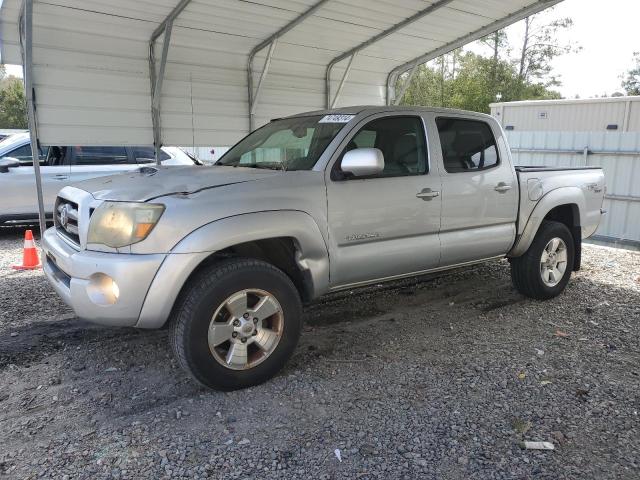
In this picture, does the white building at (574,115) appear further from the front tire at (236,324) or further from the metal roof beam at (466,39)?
the front tire at (236,324)

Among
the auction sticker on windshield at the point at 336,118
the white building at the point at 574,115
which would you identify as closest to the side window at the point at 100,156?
the auction sticker on windshield at the point at 336,118

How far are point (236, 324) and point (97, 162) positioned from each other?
6.88 m

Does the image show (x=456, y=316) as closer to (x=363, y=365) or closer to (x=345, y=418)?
(x=363, y=365)

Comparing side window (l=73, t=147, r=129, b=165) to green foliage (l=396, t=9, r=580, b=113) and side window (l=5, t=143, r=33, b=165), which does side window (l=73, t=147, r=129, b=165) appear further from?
green foliage (l=396, t=9, r=580, b=113)

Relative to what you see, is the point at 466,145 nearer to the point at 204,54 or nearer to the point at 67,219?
the point at 67,219

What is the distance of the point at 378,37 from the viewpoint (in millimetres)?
7965

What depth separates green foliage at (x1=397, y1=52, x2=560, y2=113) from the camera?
31391 mm

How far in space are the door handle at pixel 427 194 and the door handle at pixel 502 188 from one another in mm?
822

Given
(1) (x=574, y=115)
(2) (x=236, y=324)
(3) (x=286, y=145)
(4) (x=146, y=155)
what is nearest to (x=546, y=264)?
(3) (x=286, y=145)

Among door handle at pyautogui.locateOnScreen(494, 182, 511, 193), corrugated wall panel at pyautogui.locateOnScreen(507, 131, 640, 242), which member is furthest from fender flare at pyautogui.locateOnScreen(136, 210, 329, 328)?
corrugated wall panel at pyautogui.locateOnScreen(507, 131, 640, 242)

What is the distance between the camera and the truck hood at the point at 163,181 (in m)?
3.28

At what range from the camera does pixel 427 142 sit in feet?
14.5

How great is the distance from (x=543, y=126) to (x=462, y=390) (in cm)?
1168

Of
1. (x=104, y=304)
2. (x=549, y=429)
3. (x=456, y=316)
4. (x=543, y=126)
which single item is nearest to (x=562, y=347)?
(x=456, y=316)
